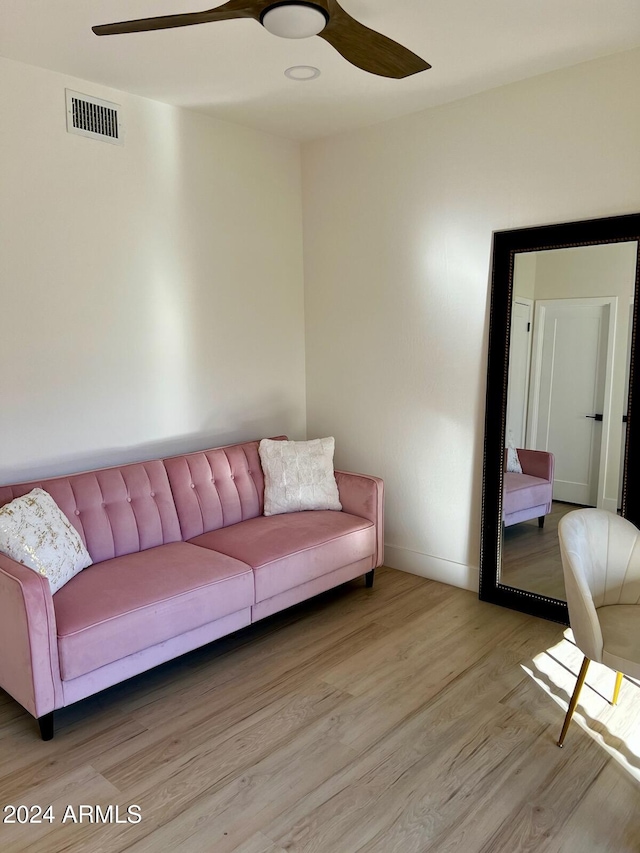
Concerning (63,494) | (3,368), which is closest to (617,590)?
(63,494)

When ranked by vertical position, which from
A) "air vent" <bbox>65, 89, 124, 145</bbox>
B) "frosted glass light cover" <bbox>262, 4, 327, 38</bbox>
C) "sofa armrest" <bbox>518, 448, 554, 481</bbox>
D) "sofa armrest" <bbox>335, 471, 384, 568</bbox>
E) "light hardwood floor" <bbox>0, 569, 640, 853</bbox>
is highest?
"air vent" <bbox>65, 89, 124, 145</bbox>

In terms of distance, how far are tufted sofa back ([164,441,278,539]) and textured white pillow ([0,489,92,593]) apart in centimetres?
66

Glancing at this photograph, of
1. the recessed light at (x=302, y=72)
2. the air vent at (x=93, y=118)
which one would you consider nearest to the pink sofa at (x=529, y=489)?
the recessed light at (x=302, y=72)

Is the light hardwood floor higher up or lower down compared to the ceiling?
lower down

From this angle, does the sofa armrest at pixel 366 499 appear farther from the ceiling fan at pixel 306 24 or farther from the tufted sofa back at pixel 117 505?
the ceiling fan at pixel 306 24

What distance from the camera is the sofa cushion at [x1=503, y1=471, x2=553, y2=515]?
332 centimetres

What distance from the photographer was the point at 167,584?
2.70m

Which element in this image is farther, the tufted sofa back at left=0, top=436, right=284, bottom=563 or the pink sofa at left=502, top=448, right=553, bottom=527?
the pink sofa at left=502, top=448, right=553, bottom=527

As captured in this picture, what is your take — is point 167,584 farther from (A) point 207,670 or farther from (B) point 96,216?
(B) point 96,216

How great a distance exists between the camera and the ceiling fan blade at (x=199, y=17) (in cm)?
187

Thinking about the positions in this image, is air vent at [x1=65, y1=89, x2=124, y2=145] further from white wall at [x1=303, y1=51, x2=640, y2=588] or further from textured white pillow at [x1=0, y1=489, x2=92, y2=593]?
textured white pillow at [x1=0, y1=489, x2=92, y2=593]

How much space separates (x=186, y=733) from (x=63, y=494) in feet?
3.97

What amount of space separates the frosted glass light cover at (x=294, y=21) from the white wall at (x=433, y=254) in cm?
172

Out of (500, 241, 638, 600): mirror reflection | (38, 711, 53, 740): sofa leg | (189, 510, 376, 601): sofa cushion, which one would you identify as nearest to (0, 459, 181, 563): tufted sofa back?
(189, 510, 376, 601): sofa cushion
